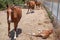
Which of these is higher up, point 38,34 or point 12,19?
point 12,19

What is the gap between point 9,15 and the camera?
6527mm

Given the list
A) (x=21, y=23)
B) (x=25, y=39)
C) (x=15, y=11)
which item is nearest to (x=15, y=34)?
(x=25, y=39)

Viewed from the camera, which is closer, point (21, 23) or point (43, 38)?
point (43, 38)

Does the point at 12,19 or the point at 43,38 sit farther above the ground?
the point at 12,19

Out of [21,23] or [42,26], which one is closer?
[42,26]

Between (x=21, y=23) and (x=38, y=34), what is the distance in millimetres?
2228

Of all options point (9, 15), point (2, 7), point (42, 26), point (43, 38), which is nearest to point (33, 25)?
point (42, 26)

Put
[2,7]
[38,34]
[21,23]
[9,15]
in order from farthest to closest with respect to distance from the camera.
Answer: [2,7], [21,23], [38,34], [9,15]

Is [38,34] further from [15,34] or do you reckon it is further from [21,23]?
[21,23]

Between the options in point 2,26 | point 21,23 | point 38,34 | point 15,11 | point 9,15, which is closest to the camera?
point 9,15

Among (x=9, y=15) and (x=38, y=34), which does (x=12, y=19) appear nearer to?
(x=9, y=15)

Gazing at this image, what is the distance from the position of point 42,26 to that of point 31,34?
1.38 metres

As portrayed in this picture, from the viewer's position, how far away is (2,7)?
14062 mm

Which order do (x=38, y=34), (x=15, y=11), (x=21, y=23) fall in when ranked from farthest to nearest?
(x=21, y=23) < (x=38, y=34) < (x=15, y=11)
